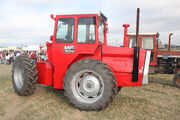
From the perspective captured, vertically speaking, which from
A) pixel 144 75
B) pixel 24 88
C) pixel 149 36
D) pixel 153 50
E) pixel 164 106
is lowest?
pixel 164 106

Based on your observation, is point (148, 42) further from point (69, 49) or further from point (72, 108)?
point (72, 108)

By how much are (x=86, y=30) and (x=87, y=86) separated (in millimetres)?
1422

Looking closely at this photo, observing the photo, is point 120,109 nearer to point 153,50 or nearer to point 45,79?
point 45,79

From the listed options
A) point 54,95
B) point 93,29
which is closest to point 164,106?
point 93,29

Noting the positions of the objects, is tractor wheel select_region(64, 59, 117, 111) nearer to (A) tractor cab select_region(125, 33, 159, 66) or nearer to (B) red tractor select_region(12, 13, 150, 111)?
(B) red tractor select_region(12, 13, 150, 111)

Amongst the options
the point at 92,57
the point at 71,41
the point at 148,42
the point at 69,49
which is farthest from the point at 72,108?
the point at 148,42

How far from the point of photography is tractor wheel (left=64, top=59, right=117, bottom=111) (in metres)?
4.06

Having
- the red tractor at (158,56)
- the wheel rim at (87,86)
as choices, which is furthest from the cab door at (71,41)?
the red tractor at (158,56)

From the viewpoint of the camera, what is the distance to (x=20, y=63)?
5160 millimetres

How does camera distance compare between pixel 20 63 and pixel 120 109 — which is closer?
pixel 120 109

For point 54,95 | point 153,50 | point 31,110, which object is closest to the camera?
point 31,110

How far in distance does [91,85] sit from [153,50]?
236 inches

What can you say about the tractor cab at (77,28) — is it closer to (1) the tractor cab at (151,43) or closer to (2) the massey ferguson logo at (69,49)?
(2) the massey ferguson logo at (69,49)

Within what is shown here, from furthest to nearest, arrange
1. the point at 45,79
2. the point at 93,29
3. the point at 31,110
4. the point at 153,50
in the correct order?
the point at 153,50 < the point at 45,79 < the point at 93,29 < the point at 31,110
